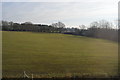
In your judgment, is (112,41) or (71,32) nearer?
(112,41)

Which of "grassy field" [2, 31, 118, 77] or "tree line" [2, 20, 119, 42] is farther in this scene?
"tree line" [2, 20, 119, 42]

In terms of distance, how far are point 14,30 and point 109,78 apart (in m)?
26.5

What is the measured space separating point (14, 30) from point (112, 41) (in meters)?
16.7

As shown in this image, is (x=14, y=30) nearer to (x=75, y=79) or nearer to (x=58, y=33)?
(x=58, y=33)

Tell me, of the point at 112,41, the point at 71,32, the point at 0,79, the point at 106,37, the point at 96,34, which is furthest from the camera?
the point at 71,32

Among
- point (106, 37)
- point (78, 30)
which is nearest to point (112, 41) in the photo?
point (106, 37)

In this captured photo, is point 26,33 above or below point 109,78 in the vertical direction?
above

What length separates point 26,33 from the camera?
30531 millimetres

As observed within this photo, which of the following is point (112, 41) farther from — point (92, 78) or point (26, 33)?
point (92, 78)

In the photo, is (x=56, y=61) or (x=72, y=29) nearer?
(x=56, y=61)

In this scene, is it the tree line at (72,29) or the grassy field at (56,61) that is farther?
the tree line at (72,29)

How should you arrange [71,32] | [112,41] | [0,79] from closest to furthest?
[0,79]
[112,41]
[71,32]

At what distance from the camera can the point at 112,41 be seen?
997 inches

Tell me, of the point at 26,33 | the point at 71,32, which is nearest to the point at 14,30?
the point at 26,33
